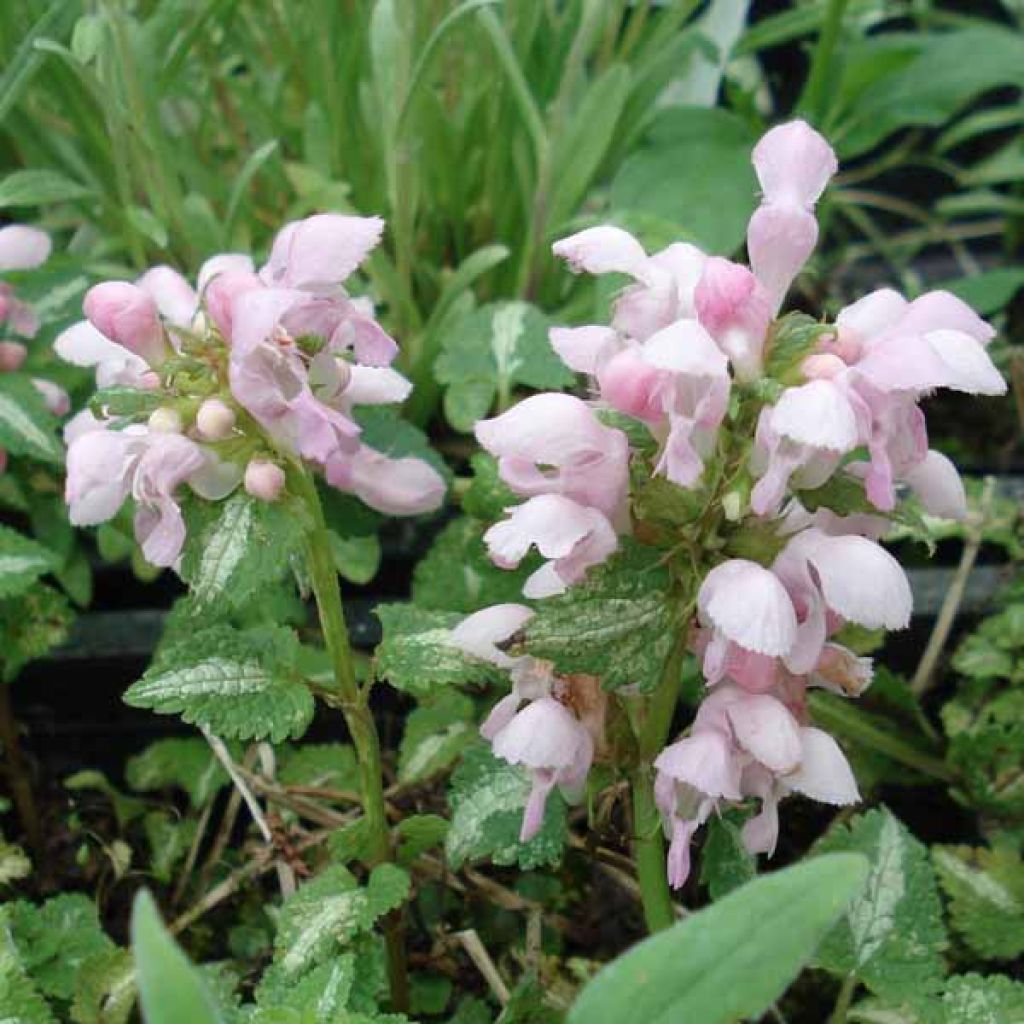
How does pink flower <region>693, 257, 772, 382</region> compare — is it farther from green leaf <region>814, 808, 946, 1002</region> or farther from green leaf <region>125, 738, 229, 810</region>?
green leaf <region>125, 738, 229, 810</region>

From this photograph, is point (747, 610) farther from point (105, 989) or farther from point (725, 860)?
point (105, 989)

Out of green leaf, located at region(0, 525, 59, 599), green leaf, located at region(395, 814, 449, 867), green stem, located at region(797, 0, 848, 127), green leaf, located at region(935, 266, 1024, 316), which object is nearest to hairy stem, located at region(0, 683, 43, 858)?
green leaf, located at region(0, 525, 59, 599)

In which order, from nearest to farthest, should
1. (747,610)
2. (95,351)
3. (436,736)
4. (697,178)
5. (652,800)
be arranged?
(747,610) → (652,800) → (95,351) → (436,736) → (697,178)

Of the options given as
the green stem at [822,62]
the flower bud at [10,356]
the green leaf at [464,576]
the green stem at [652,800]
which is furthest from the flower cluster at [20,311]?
the green stem at [822,62]

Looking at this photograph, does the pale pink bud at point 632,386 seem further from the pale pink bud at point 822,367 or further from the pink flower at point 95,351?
the pink flower at point 95,351

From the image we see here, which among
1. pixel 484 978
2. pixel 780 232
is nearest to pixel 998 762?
pixel 484 978

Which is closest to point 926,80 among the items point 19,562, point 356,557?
point 356,557
